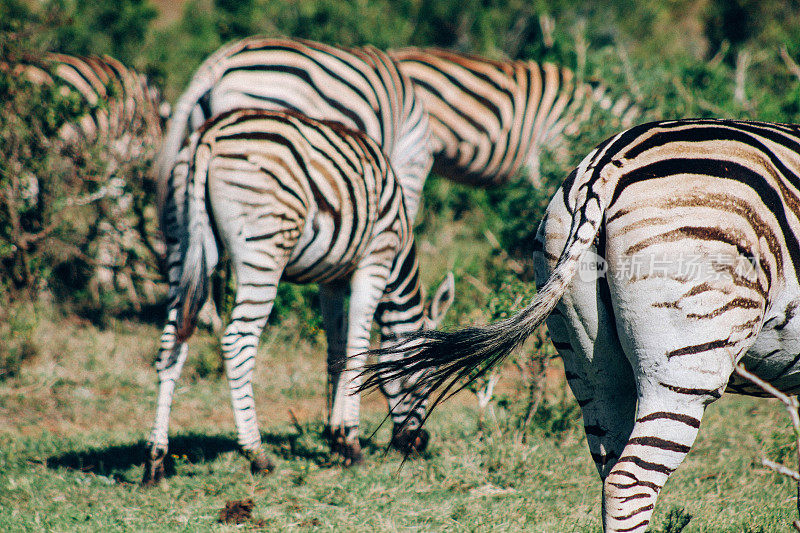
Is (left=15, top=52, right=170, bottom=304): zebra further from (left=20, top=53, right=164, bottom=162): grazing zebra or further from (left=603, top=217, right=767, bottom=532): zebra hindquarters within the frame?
(left=603, top=217, right=767, bottom=532): zebra hindquarters

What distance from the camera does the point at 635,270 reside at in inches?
98.0

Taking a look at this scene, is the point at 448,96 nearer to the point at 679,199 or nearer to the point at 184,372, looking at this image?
the point at 184,372

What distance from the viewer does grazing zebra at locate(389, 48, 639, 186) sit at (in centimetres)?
725

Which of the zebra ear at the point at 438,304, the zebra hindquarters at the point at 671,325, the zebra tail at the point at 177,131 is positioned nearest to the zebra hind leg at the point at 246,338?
the zebra tail at the point at 177,131

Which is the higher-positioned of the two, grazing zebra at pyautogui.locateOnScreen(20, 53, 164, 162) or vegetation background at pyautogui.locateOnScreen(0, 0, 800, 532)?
grazing zebra at pyautogui.locateOnScreen(20, 53, 164, 162)

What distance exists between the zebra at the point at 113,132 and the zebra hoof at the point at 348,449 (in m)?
2.94

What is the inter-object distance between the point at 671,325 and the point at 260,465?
2.58 meters

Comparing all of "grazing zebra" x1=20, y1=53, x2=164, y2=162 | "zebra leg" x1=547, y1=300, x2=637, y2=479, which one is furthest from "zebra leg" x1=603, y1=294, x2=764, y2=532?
"grazing zebra" x1=20, y1=53, x2=164, y2=162

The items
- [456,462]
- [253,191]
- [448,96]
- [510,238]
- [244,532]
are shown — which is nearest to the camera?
[244,532]

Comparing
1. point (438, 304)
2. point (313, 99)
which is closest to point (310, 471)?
point (438, 304)

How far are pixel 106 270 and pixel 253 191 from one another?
154 inches

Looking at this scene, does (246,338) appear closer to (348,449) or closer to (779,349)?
(348,449)

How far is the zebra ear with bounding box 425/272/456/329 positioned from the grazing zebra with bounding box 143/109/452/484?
45cm

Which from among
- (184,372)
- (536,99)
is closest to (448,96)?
(536,99)
